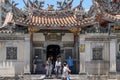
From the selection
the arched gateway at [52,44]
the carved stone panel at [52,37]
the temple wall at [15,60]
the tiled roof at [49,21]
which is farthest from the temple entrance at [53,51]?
the temple wall at [15,60]

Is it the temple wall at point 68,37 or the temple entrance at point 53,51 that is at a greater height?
the temple wall at point 68,37

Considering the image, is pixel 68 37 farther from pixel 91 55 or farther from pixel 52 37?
pixel 91 55

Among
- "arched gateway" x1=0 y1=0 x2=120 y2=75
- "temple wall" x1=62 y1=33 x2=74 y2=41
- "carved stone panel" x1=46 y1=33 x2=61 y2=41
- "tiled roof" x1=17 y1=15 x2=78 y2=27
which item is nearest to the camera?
"arched gateway" x1=0 y1=0 x2=120 y2=75

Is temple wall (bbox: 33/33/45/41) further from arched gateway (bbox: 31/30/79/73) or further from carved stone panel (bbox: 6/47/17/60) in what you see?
carved stone panel (bbox: 6/47/17/60)

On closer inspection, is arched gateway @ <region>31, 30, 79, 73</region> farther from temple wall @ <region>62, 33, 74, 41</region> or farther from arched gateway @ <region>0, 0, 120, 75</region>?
arched gateway @ <region>0, 0, 120, 75</region>

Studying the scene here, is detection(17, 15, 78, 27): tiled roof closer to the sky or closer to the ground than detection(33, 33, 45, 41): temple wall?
closer to the sky

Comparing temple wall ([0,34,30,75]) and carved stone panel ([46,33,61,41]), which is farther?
carved stone panel ([46,33,61,41])

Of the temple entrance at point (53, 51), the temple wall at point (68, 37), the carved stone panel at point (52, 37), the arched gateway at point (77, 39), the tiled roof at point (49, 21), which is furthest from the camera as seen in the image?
the temple entrance at point (53, 51)

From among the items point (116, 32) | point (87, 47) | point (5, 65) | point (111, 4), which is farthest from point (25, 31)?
point (111, 4)

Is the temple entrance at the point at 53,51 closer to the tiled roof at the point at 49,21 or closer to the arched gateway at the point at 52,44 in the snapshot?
the arched gateway at the point at 52,44

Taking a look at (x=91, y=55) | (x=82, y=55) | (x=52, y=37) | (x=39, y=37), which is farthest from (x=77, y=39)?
(x=39, y=37)

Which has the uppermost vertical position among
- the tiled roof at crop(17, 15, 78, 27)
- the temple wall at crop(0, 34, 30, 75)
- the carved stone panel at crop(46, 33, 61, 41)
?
the tiled roof at crop(17, 15, 78, 27)

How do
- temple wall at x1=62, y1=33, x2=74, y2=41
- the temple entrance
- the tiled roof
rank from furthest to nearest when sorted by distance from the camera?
the temple entrance
temple wall at x1=62, y1=33, x2=74, y2=41
the tiled roof

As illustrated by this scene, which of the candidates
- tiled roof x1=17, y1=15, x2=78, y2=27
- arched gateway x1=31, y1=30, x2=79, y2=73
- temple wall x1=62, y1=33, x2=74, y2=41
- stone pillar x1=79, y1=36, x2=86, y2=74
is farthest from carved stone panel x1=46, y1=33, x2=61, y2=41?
stone pillar x1=79, y1=36, x2=86, y2=74
